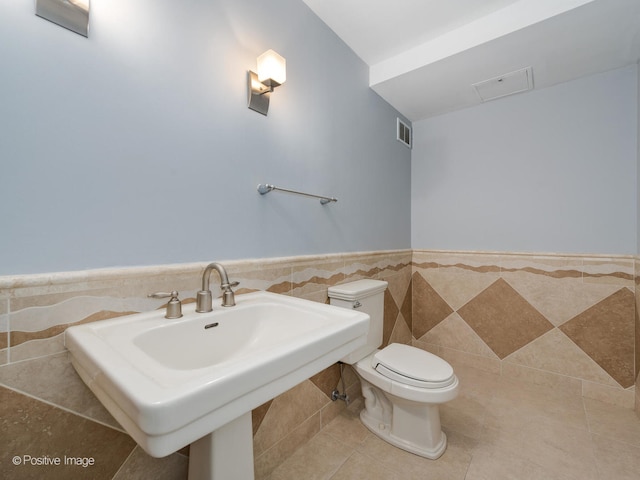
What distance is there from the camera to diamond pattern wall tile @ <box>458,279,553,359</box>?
2.08 m

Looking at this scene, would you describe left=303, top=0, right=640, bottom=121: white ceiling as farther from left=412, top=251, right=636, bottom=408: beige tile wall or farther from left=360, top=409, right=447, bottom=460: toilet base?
left=360, top=409, right=447, bottom=460: toilet base

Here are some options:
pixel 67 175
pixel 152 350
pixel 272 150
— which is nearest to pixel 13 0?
pixel 67 175

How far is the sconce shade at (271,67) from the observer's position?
3.81 ft

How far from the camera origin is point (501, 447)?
144 centimetres

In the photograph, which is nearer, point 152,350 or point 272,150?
point 152,350

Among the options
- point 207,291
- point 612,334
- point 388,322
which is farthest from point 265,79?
point 612,334

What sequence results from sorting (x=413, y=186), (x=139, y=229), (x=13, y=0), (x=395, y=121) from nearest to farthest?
1. (x=13, y=0)
2. (x=139, y=229)
3. (x=395, y=121)
4. (x=413, y=186)

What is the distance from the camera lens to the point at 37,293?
2.33 ft

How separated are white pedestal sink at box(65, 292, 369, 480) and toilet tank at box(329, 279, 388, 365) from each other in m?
0.55

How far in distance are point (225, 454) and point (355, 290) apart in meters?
0.97

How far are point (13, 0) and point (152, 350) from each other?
3.15 ft

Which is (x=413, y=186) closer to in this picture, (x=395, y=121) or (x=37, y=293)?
(x=395, y=121)

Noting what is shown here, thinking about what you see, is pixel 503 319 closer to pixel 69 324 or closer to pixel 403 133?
pixel 403 133

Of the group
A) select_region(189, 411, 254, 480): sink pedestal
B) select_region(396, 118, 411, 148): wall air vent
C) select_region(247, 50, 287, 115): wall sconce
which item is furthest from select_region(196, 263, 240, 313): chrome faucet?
select_region(396, 118, 411, 148): wall air vent
